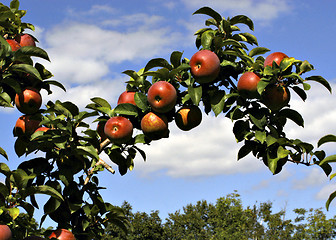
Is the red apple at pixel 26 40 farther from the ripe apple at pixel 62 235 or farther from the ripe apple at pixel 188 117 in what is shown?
the ripe apple at pixel 62 235

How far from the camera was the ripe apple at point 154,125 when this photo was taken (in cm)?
336

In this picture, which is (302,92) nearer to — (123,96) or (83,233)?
(123,96)

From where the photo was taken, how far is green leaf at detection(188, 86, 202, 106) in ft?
10.8

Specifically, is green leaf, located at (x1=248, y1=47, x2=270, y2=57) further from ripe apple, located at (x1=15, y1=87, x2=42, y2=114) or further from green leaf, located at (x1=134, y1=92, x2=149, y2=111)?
ripe apple, located at (x1=15, y1=87, x2=42, y2=114)

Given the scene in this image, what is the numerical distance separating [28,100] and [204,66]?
1.49m

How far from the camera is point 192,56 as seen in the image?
11.2 feet

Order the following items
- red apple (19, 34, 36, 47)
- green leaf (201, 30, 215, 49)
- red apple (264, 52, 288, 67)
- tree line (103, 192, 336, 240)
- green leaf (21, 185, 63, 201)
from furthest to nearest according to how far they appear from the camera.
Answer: tree line (103, 192, 336, 240) < red apple (19, 34, 36, 47) < green leaf (201, 30, 215, 49) < red apple (264, 52, 288, 67) < green leaf (21, 185, 63, 201)

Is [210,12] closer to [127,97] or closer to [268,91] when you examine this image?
[268,91]

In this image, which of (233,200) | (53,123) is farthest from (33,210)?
(233,200)

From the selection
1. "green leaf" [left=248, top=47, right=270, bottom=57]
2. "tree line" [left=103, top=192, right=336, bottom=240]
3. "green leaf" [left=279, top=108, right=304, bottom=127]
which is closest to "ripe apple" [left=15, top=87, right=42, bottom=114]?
"green leaf" [left=248, top=47, right=270, bottom=57]

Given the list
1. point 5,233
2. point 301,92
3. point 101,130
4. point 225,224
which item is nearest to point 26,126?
point 101,130

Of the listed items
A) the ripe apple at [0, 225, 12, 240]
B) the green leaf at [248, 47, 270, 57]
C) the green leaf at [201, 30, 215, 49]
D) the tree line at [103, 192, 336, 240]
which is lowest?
the ripe apple at [0, 225, 12, 240]

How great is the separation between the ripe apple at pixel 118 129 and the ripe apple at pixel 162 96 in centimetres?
27

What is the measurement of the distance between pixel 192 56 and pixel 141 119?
673 mm
